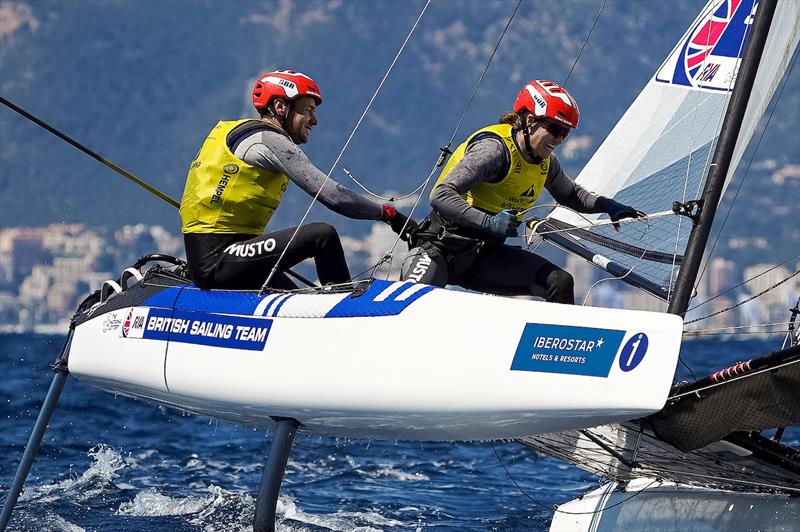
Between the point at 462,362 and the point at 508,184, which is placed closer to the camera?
the point at 462,362

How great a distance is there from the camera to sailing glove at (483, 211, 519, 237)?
4371 millimetres

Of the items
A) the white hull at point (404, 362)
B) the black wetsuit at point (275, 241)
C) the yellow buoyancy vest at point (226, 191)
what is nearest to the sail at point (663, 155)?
the black wetsuit at point (275, 241)

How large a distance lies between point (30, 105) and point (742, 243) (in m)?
72.1

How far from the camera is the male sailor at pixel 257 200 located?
4.55 meters

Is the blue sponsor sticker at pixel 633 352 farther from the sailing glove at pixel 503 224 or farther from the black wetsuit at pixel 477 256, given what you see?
the black wetsuit at pixel 477 256

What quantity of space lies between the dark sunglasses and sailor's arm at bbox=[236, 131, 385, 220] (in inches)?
26.9

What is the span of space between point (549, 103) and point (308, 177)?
0.90 meters

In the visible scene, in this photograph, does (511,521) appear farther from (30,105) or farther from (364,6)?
(364,6)

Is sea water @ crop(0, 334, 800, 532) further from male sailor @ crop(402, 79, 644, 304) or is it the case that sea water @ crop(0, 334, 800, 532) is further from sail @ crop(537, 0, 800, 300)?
sail @ crop(537, 0, 800, 300)

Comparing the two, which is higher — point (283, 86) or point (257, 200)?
point (283, 86)

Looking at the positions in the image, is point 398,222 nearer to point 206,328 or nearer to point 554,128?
point 554,128

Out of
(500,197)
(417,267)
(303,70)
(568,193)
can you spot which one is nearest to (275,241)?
(417,267)

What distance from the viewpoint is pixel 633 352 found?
3.73m

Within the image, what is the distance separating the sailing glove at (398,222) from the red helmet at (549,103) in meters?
0.57
